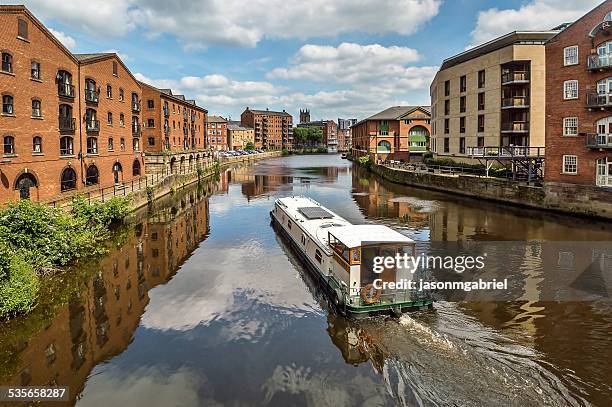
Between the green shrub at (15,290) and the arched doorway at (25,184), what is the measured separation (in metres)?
14.4

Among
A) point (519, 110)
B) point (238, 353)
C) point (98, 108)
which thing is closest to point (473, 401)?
point (238, 353)

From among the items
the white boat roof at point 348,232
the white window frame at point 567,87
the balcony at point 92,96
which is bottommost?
the white boat roof at point 348,232

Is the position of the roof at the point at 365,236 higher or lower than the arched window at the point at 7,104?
lower

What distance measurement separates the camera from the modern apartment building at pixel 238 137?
16725 centimetres

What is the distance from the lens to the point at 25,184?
91.0 feet

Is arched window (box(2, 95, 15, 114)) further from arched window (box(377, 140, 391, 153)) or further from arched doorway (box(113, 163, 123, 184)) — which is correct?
arched window (box(377, 140, 391, 153))

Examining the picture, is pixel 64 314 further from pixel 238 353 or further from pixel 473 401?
pixel 473 401

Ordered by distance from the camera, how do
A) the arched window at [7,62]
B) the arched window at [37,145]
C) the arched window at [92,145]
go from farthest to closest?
A: 1. the arched window at [92,145]
2. the arched window at [37,145]
3. the arched window at [7,62]

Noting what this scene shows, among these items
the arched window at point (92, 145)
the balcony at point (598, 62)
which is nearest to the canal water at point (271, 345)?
the arched window at point (92, 145)

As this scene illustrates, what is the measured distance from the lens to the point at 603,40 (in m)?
29.8

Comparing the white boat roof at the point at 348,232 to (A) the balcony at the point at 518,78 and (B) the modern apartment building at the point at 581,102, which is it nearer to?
(B) the modern apartment building at the point at 581,102

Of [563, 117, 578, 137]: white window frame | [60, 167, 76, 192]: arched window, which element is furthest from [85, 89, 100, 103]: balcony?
[563, 117, 578, 137]: white window frame

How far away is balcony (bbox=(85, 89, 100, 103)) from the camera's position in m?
36.2

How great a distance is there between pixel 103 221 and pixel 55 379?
55.1 ft
